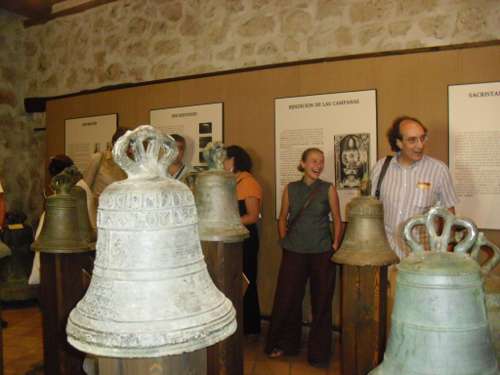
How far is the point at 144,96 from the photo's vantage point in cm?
611

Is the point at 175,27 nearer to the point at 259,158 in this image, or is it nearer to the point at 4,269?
the point at 259,158

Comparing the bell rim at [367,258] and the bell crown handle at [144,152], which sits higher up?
the bell crown handle at [144,152]

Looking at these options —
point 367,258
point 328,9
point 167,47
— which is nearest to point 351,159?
point 328,9

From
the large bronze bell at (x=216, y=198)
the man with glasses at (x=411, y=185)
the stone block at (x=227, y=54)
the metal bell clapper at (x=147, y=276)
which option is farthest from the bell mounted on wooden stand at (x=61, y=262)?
the stone block at (x=227, y=54)

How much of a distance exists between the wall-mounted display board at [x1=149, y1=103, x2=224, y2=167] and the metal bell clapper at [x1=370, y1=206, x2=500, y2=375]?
407cm

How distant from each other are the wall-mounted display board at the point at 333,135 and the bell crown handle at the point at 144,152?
11.1 feet

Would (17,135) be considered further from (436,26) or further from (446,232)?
(446,232)

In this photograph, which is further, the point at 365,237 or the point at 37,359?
the point at 37,359

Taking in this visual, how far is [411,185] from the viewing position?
11.5ft

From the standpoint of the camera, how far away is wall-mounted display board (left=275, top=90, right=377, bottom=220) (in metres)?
4.67

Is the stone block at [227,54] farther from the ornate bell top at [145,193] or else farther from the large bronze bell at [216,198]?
the ornate bell top at [145,193]

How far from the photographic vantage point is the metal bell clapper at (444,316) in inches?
56.3

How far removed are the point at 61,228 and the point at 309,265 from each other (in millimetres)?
1965

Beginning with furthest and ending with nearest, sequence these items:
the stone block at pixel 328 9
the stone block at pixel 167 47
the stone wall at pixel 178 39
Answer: the stone block at pixel 167 47 → the stone block at pixel 328 9 → the stone wall at pixel 178 39
